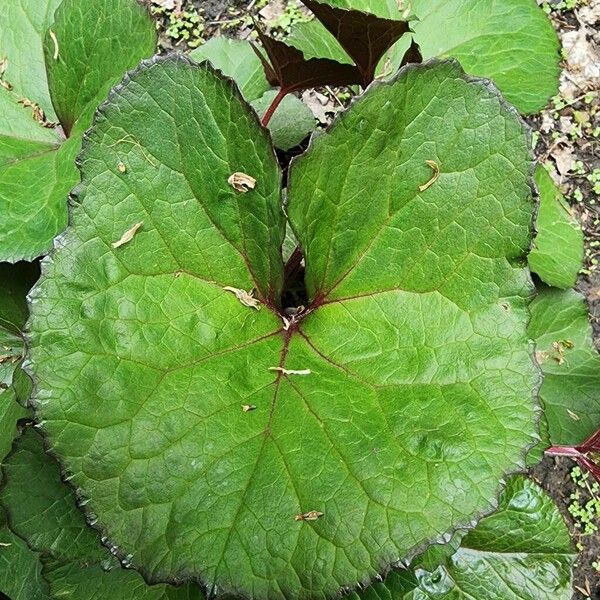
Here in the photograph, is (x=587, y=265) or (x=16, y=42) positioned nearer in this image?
(x=16, y=42)

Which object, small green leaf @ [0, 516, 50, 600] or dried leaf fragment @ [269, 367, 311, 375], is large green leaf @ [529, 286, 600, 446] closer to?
dried leaf fragment @ [269, 367, 311, 375]

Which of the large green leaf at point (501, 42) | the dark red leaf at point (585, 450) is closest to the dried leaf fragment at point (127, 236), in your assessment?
the large green leaf at point (501, 42)

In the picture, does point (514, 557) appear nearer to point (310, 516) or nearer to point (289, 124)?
point (310, 516)

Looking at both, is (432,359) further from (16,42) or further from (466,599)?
(16,42)

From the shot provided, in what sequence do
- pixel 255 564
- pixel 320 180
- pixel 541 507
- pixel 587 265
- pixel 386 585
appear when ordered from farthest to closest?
pixel 587 265, pixel 541 507, pixel 386 585, pixel 320 180, pixel 255 564

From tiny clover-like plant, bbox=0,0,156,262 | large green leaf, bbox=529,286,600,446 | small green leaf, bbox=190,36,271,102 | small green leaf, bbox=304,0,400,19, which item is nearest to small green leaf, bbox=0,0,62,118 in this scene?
tiny clover-like plant, bbox=0,0,156,262

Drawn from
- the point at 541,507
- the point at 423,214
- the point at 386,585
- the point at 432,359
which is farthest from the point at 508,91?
the point at 386,585

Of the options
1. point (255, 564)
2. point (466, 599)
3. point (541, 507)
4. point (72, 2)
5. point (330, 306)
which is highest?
point (72, 2)

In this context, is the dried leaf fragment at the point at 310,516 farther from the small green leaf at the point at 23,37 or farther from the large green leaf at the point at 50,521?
the small green leaf at the point at 23,37
